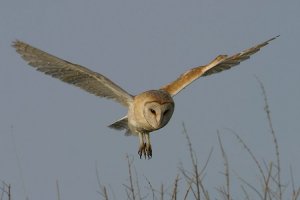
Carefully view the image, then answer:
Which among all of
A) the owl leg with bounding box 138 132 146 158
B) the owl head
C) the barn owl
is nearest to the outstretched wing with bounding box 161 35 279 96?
the barn owl

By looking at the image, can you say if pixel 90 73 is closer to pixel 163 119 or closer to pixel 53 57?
pixel 53 57

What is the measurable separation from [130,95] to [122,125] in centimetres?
57

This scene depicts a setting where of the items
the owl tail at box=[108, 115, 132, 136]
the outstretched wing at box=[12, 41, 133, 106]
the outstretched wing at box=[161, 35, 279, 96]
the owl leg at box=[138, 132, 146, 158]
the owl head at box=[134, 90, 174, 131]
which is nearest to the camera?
the owl head at box=[134, 90, 174, 131]

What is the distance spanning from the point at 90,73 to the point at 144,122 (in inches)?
32.9

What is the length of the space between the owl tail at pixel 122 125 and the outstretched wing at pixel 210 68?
639 mm

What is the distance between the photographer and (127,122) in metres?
8.31

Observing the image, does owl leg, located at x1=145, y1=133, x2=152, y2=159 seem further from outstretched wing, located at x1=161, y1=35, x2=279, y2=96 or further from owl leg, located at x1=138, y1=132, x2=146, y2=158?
outstretched wing, located at x1=161, y1=35, x2=279, y2=96

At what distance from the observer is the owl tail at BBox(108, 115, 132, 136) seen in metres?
8.28

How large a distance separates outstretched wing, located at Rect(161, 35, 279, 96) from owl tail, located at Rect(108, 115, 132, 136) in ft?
2.10

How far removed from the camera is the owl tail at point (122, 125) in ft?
27.2

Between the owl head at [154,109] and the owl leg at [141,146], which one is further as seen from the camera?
the owl leg at [141,146]

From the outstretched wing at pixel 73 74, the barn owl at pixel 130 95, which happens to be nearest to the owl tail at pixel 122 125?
the barn owl at pixel 130 95

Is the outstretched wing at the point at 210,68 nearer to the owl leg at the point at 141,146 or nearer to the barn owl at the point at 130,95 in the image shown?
the barn owl at the point at 130,95

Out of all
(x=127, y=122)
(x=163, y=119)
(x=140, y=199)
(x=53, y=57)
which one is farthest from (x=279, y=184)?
(x=127, y=122)
